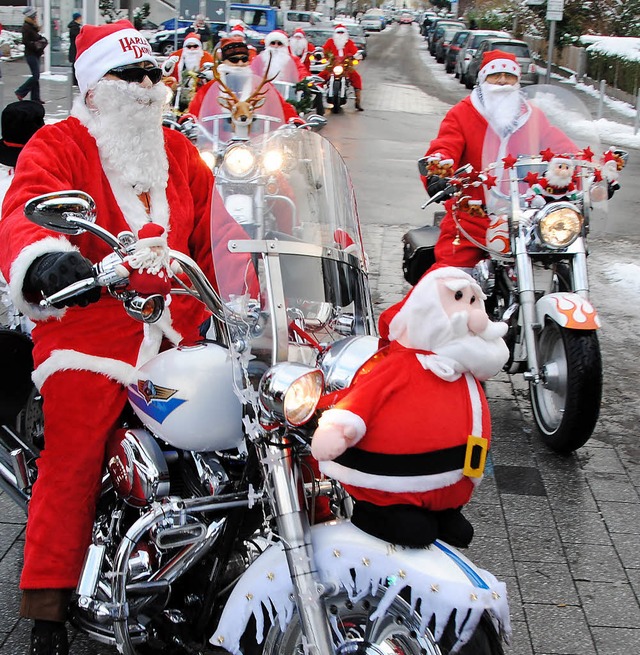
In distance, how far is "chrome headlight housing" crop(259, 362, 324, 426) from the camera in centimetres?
213

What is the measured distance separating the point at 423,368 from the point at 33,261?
1071 mm

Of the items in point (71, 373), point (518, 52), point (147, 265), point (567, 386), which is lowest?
point (518, 52)

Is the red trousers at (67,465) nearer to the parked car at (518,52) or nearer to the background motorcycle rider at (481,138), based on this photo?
the background motorcycle rider at (481,138)

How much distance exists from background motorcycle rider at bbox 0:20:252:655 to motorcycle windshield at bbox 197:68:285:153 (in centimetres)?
380

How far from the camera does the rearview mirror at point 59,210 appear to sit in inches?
85.8

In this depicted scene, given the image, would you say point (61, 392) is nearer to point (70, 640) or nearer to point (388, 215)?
point (70, 640)

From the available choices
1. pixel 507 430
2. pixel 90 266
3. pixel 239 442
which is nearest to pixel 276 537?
pixel 239 442

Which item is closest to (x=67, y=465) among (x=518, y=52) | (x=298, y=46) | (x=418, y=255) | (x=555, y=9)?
(x=418, y=255)

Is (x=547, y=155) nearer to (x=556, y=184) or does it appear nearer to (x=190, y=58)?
(x=556, y=184)

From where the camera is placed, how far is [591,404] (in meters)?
4.57

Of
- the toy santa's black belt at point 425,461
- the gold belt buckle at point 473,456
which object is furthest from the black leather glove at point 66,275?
the gold belt buckle at point 473,456

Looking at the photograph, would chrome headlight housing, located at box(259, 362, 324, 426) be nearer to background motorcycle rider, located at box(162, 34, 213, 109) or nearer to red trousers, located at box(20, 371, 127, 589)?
red trousers, located at box(20, 371, 127, 589)

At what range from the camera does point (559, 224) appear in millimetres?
4789

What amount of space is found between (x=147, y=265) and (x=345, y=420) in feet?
1.91
